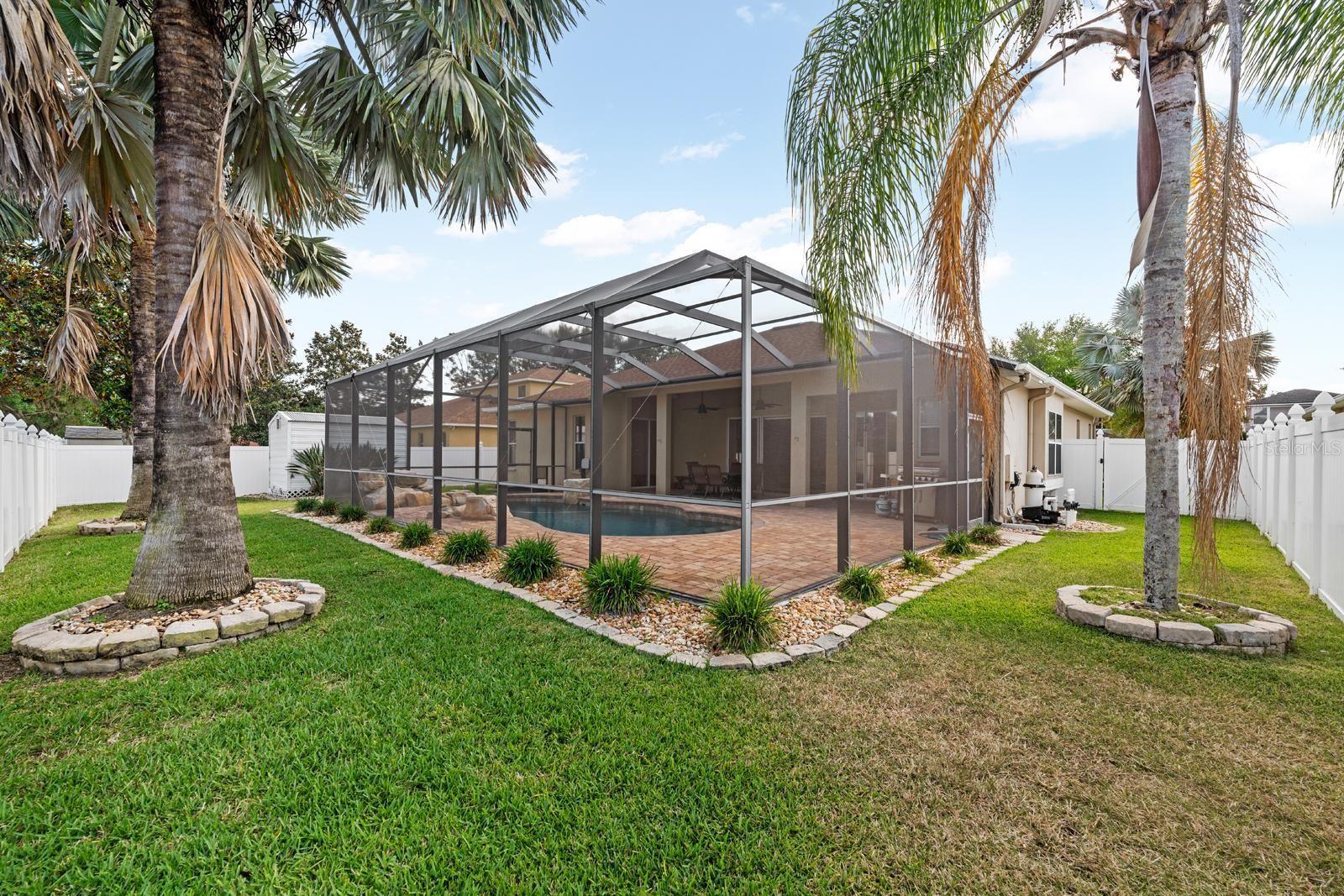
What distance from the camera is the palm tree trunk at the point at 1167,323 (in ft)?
12.9

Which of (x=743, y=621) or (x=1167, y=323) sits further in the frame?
(x=1167, y=323)

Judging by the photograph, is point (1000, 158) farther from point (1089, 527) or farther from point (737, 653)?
point (1089, 527)

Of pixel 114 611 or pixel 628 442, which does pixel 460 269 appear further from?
pixel 114 611

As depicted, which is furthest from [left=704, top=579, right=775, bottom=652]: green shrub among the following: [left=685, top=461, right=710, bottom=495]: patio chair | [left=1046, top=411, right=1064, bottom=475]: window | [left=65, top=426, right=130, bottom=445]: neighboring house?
[left=65, top=426, right=130, bottom=445]: neighboring house

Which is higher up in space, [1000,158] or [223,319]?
[1000,158]

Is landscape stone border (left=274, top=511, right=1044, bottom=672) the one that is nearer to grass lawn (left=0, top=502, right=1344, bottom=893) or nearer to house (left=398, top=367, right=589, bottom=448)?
grass lawn (left=0, top=502, right=1344, bottom=893)

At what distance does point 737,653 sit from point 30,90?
5284 millimetres

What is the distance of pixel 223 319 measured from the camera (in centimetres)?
345

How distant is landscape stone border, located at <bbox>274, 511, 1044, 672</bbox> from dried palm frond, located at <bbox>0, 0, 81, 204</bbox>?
14.0 feet

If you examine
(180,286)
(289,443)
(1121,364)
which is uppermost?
(1121,364)

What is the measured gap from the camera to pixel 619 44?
26.1ft

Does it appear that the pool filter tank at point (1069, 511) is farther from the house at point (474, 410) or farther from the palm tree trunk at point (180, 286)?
the palm tree trunk at point (180, 286)

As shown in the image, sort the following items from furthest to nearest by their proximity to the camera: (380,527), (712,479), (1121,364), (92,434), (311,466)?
(92,434) → (1121,364) → (311,466) → (712,479) → (380,527)

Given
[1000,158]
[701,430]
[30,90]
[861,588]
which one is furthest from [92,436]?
[1000,158]
